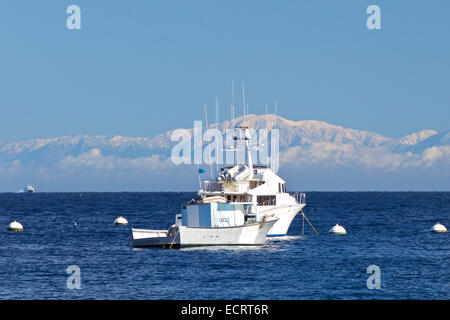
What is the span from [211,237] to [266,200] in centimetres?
1962

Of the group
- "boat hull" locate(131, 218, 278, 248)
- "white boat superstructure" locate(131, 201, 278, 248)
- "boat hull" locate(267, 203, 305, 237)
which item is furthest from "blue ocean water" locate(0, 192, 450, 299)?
"boat hull" locate(267, 203, 305, 237)

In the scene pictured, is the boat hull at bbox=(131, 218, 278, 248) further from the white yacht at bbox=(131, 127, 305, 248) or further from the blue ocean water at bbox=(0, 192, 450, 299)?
the blue ocean water at bbox=(0, 192, 450, 299)

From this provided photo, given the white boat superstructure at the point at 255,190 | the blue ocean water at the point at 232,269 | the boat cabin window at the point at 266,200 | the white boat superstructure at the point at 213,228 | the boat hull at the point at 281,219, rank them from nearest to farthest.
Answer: the blue ocean water at the point at 232,269 < the white boat superstructure at the point at 213,228 < the white boat superstructure at the point at 255,190 < the boat hull at the point at 281,219 < the boat cabin window at the point at 266,200

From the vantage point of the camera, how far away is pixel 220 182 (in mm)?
72250

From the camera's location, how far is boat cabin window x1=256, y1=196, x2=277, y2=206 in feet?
261

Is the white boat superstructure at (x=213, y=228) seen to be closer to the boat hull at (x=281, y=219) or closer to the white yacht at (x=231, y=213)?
the white yacht at (x=231, y=213)

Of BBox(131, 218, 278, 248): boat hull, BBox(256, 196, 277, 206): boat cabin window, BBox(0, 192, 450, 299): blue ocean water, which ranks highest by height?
BBox(256, 196, 277, 206): boat cabin window

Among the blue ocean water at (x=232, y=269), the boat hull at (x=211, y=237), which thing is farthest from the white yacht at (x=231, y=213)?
the blue ocean water at (x=232, y=269)

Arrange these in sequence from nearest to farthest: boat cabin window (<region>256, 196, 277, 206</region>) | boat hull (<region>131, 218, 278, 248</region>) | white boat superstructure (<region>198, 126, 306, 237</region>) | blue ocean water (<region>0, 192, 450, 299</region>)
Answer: blue ocean water (<region>0, 192, 450, 299</region>), boat hull (<region>131, 218, 278, 248</region>), white boat superstructure (<region>198, 126, 306, 237</region>), boat cabin window (<region>256, 196, 277, 206</region>)

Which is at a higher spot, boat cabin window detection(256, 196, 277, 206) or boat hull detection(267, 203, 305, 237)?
boat cabin window detection(256, 196, 277, 206)

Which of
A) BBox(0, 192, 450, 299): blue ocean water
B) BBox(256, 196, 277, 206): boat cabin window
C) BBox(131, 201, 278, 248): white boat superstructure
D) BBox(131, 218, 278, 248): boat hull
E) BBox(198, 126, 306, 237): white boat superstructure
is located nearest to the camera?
BBox(0, 192, 450, 299): blue ocean water

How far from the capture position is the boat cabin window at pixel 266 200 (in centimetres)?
7944

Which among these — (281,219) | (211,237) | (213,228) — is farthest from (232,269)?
(281,219)
